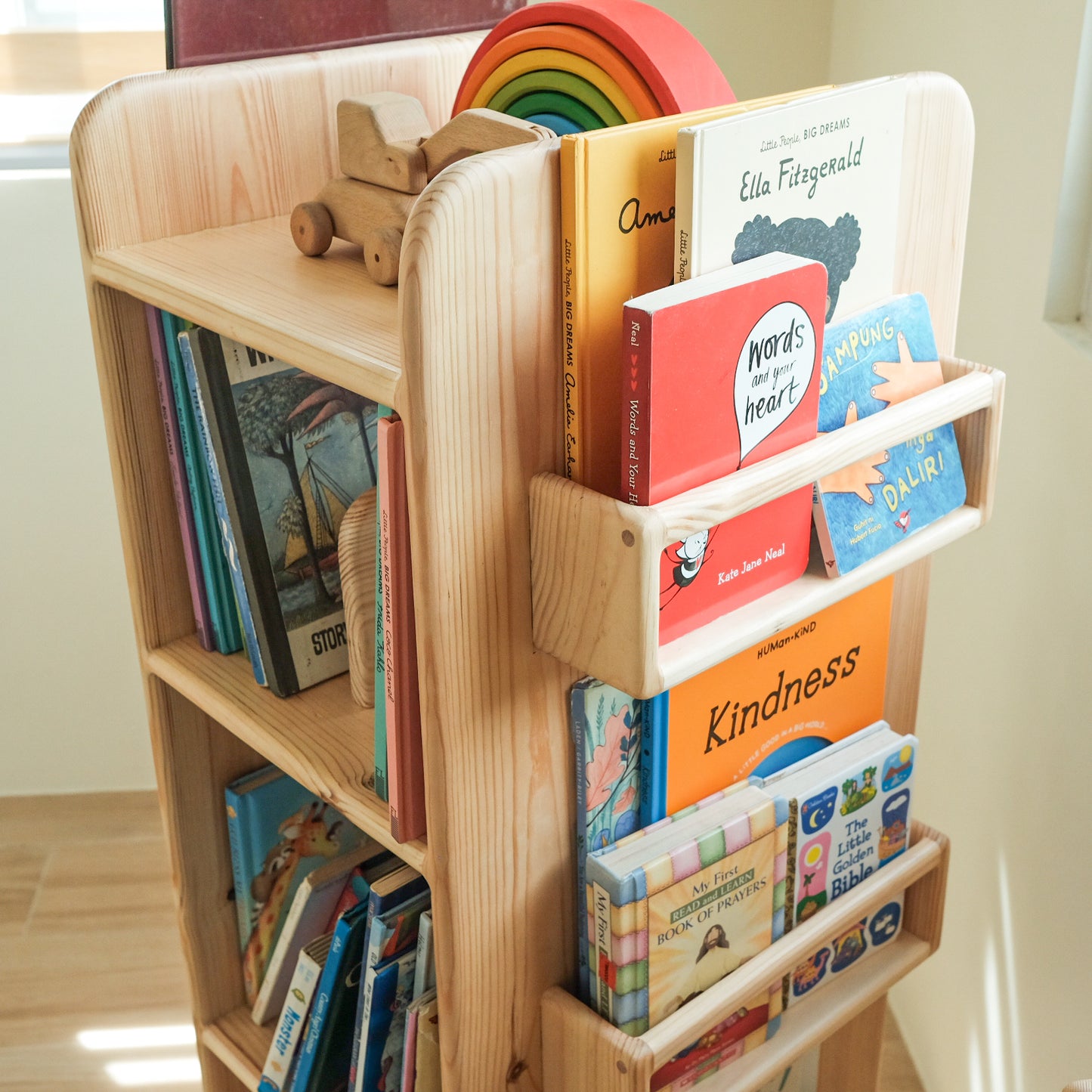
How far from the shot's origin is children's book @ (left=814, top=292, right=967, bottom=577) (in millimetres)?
843

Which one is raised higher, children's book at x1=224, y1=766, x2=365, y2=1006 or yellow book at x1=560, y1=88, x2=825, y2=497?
yellow book at x1=560, y1=88, x2=825, y2=497

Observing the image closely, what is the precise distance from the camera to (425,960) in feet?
3.23

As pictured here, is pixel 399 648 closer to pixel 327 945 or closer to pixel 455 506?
pixel 455 506

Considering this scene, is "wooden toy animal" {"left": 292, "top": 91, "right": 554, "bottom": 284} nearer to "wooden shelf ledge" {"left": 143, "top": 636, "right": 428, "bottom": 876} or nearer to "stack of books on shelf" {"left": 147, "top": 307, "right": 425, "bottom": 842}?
"stack of books on shelf" {"left": 147, "top": 307, "right": 425, "bottom": 842}

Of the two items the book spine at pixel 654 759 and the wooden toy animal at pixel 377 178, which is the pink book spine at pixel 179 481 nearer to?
the wooden toy animal at pixel 377 178

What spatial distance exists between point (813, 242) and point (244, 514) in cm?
49

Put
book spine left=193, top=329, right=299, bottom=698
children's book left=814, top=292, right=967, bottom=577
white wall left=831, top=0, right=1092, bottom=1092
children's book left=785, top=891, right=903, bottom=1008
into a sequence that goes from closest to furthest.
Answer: children's book left=814, top=292, right=967, bottom=577
book spine left=193, top=329, right=299, bottom=698
children's book left=785, top=891, right=903, bottom=1008
white wall left=831, top=0, right=1092, bottom=1092

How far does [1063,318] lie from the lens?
119 cm

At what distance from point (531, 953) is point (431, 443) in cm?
42

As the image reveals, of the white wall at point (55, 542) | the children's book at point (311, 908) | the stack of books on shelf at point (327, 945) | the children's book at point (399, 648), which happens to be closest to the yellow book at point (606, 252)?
the children's book at point (399, 648)

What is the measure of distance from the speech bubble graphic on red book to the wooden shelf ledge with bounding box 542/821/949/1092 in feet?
1.42

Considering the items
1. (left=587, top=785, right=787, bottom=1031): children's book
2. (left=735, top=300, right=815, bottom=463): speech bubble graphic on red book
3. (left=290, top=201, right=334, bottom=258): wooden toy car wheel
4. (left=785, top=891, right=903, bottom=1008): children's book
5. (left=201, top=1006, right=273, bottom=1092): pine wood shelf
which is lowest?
(left=201, top=1006, right=273, bottom=1092): pine wood shelf

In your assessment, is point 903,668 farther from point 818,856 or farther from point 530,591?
point 530,591

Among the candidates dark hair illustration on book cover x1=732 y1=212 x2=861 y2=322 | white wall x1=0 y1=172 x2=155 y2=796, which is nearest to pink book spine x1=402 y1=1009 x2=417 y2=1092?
dark hair illustration on book cover x1=732 y1=212 x2=861 y2=322
